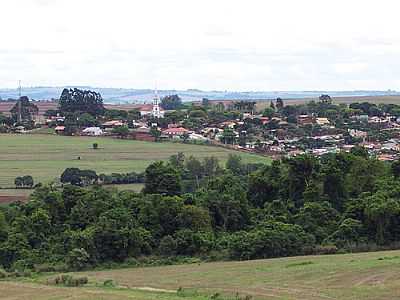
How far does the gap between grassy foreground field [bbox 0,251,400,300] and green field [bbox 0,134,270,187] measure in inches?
1251

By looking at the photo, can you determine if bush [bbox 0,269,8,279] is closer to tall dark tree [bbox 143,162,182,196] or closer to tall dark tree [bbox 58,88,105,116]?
tall dark tree [bbox 143,162,182,196]

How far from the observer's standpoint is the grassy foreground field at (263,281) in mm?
23828

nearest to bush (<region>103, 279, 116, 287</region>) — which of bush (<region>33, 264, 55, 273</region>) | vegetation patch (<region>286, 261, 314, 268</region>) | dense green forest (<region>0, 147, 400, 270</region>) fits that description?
dense green forest (<region>0, 147, 400, 270</region>)

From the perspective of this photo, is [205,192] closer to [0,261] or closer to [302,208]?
[302,208]

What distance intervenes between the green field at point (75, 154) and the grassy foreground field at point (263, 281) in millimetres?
31786

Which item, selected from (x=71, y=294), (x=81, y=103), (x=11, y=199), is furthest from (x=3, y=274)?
(x=81, y=103)

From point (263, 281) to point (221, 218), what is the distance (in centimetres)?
1409

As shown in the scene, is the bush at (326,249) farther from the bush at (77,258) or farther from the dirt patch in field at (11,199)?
the dirt patch in field at (11,199)

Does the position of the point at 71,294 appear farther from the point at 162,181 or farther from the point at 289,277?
the point at 162,181

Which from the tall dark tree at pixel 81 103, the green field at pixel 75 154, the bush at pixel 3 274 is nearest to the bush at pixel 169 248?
the bush at pixel 3 274

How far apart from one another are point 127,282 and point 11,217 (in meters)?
14.0

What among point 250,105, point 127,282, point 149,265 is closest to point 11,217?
point 149,265

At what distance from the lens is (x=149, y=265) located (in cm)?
3488

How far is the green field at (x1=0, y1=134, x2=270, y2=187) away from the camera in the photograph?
67.1 metres
